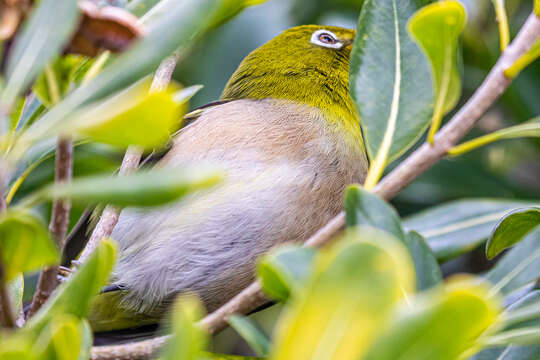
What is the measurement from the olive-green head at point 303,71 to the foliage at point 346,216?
0.82 metres

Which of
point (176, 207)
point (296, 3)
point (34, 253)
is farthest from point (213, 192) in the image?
point (296, 3)

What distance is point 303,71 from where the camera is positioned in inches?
97.8

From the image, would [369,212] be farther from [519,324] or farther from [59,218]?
[59,218]

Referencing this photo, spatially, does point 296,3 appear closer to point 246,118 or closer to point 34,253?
point 246,118

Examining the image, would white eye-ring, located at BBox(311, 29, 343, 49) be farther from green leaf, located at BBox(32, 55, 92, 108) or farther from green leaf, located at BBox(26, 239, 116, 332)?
green leaf, located at BBox(26, 239, 116, 332)

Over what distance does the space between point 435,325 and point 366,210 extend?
14.2 inches

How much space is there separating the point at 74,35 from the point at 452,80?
62 centimetres

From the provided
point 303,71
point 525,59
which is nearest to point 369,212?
point 525,59

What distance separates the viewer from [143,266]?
81.1 inches

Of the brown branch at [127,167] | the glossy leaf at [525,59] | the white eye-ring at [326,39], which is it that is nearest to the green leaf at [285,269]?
the glossy leaf at [525,59]

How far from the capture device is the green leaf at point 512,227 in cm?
→ 119

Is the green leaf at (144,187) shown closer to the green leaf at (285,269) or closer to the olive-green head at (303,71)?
the green leaf at (285,269)

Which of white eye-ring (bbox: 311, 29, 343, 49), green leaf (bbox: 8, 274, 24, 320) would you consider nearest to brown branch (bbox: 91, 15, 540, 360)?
green leaf (bbox: 8, 274, 24, 320)

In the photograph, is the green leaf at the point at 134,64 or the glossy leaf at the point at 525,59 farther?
the glossy leaf at the point at 525,59
